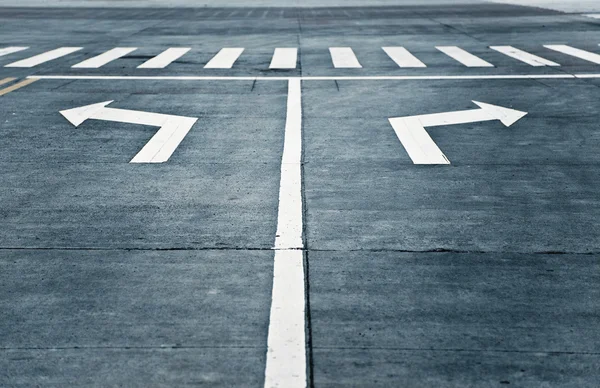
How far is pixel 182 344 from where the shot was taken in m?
5.39

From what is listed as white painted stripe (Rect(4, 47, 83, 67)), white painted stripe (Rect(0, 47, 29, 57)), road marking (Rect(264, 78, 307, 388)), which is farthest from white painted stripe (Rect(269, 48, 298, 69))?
road marking (Rect(264, 78, 307, 388))

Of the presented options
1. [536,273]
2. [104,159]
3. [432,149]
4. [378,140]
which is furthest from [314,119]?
[536,273]

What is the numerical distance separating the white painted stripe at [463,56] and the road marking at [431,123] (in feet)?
17.6

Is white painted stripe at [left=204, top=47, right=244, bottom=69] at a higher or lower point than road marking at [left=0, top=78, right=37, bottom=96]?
lower

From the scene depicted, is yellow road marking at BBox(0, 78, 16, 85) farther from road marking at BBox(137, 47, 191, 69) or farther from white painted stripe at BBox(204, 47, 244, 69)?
white painted stripe at BBox(204, 47, 244, 69)

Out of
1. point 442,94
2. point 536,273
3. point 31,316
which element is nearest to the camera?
point 31,316

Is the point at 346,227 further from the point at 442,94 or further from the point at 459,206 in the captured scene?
the point at 442,94

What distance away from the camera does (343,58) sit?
20688 mm

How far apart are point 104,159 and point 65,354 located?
545cm

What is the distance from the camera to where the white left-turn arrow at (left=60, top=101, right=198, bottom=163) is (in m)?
10.8

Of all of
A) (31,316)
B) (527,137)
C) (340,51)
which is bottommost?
(340,51)

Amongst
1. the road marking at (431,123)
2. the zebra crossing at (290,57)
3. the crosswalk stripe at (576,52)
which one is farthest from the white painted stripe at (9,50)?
the crosswalk stripe at (576,52)

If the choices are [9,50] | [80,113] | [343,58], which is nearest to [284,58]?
[343,58]

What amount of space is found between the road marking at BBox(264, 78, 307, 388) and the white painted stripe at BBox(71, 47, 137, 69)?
10454 mm
